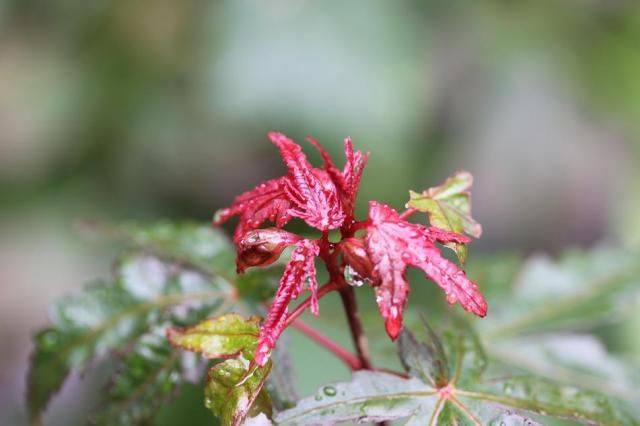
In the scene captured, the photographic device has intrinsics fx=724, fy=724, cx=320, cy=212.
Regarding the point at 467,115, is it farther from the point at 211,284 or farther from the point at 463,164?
the point at 211,284

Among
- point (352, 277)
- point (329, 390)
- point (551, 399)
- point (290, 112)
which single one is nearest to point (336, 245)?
point (352, 277)

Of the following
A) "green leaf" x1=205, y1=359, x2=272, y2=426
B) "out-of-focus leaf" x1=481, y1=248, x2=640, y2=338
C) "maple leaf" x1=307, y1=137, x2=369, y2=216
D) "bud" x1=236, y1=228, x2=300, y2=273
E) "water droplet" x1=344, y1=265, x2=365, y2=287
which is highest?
"out-of-focus leaf" x1=481, y1=248, x2=640, y2=338

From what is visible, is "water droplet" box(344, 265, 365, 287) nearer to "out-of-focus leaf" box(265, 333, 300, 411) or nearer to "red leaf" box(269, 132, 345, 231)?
"red leaf" box(269, 132, 345, 231)

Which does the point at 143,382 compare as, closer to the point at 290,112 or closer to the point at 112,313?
the point at 112,313

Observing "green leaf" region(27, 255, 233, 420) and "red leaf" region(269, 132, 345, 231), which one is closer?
"red leaf" region(269, 132, 345, 231)

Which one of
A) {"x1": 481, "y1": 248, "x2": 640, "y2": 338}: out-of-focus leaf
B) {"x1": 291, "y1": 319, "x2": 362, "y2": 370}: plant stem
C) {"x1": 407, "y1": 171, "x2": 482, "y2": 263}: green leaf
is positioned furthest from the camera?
{"x1": 481, "y1": 248, "x2": 640, "y2": 338}: out-of-focus leaf

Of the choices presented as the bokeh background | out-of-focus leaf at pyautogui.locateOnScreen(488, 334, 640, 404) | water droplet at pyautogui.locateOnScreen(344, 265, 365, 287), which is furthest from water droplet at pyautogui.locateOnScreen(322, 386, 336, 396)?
the bokeh background

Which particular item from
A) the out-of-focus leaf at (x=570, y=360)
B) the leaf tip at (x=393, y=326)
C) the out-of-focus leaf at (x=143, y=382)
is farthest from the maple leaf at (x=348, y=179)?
the out-of-focus leaf at (x=570, y=360)
